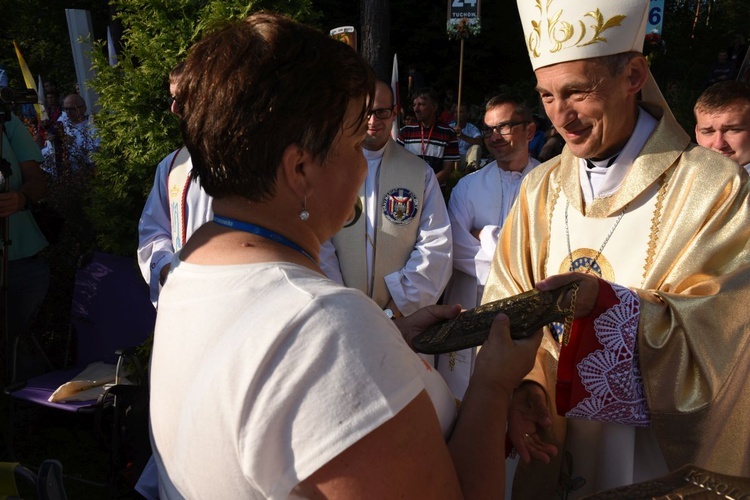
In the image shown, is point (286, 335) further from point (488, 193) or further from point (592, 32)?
point (488, 193)

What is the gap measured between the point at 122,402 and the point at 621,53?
10.5 ft

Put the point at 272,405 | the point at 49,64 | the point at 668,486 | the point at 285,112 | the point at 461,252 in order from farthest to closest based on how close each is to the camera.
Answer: the point at 49,64 < the point at 461,252 < the point at 285,112 < the point at 272,405 < the point at 668,486

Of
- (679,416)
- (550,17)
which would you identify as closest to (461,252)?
(550,17)

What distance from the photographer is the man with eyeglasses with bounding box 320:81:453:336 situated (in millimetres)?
4266

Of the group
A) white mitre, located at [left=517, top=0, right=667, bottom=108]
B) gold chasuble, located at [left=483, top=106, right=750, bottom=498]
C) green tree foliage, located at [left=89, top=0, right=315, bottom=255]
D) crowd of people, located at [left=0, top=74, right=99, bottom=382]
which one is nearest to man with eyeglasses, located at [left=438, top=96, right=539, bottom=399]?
green tree foliage, located at [left=89, top=0, right=315, bottom=255]

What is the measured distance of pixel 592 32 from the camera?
2342 millimetres

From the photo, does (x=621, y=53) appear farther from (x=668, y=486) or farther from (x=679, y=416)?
(x=668, y=486)

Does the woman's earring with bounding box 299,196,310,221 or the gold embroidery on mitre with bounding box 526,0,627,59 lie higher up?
the gold embroidery on mitre with bounding box 526,0,627,59

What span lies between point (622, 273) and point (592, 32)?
0.82m

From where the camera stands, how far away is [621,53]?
7.68 feet

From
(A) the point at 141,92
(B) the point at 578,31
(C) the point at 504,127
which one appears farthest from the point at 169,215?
(B) the point at 578,31

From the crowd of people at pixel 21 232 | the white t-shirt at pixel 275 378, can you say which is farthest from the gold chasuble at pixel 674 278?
the crowd of people at pixel 21 232

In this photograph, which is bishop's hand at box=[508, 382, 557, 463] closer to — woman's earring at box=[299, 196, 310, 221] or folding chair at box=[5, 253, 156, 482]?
woman's earring at box=[299, 196, 310, 221]

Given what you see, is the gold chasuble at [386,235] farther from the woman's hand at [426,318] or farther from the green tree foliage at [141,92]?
the woman's hand at [426,318]
